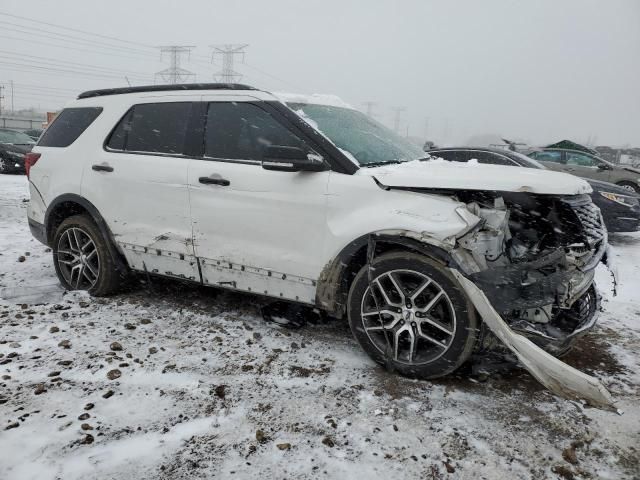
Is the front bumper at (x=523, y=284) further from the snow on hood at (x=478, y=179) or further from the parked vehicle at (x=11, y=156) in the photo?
the parked vehicle at (x=11, y=156)

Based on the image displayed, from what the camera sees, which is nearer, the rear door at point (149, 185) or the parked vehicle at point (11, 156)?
the rear door at point (149, 185)

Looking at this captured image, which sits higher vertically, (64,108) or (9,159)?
(64,108)

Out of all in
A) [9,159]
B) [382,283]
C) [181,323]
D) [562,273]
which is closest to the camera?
[562,273]

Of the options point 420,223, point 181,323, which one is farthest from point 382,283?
Result: point 181,323

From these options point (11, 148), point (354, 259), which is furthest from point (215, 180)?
point (11, 148)

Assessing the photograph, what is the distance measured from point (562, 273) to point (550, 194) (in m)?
0.47

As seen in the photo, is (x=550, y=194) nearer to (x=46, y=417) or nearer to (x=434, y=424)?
(x=434, y=424)

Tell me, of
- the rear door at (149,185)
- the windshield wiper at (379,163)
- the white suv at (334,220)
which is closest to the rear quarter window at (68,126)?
the white suv at (334,220)

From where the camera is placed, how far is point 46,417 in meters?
2.48

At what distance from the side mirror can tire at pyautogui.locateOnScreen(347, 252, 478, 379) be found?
746 millimetres

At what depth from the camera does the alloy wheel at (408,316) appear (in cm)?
282

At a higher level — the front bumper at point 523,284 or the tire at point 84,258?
the front bumper at point 523,284

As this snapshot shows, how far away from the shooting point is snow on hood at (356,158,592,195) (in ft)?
8.95

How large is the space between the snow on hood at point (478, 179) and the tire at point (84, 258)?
2.49 m
